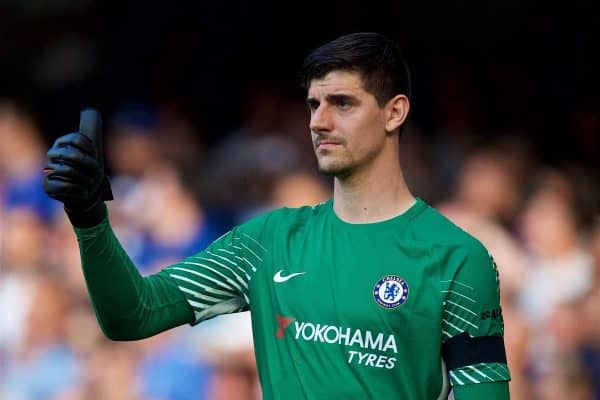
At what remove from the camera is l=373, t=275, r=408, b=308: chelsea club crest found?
10.1 ft

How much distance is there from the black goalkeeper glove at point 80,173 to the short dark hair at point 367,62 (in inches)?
27.0

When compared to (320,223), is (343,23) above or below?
above

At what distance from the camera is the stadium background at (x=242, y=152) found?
6426 mm

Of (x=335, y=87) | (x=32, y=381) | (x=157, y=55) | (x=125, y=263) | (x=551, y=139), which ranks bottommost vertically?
(x=32, y=381)

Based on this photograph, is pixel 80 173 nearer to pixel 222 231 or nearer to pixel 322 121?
pixel 322 121

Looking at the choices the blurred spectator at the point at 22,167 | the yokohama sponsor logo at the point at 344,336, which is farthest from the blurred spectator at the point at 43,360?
the yokohama sponsor logo at the point at 344,336

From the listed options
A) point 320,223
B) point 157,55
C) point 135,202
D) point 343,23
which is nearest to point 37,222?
point 135,202

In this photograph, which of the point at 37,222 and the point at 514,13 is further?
the point at 514,13

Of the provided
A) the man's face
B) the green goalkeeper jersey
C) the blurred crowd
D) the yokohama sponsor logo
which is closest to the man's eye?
the man's face

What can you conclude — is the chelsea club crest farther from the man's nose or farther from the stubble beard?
the man's nose

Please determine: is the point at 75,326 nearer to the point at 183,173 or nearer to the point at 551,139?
the point at 183,173

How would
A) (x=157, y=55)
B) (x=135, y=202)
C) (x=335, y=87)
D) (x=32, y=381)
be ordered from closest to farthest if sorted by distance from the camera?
(x=335, y=87) → (x=32, y=381) → (x=135, y=202) → (x=157, y=55)

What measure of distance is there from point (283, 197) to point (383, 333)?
12.0 ft

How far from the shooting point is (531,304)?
21.3 ft
